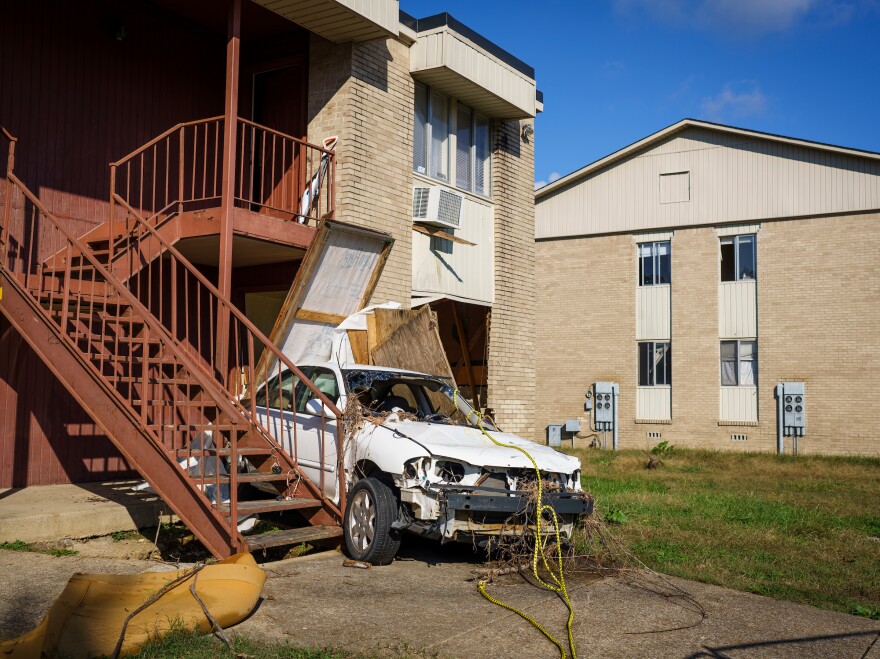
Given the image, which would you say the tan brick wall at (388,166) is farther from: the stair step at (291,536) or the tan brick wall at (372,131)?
the stair step at (291,536)

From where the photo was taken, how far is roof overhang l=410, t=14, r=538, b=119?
13.2 metres

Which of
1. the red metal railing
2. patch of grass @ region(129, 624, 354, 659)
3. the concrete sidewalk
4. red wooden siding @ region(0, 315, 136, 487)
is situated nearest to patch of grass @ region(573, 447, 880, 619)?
the concrete sidewalk

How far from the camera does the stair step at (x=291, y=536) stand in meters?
7.15

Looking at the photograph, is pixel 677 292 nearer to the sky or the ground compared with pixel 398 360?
nearer to the sky

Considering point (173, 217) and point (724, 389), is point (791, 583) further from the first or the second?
point (724, 389)

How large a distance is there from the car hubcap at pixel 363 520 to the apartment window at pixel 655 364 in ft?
62.4

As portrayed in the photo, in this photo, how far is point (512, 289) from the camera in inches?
609

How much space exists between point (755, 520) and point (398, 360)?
4.71 meters

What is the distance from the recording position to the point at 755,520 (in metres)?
Result: 10.7

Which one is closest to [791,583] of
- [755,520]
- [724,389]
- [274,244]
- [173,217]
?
[755,520]

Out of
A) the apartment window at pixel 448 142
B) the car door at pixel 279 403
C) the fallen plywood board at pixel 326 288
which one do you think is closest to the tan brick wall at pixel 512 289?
the apartment window at pixel 448 142

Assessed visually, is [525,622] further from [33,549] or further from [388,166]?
[388,166]

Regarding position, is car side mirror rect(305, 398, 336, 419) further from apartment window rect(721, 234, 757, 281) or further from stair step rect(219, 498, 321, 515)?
apartment window rect(721, 234, 757, 281)

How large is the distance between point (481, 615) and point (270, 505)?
2371mm
